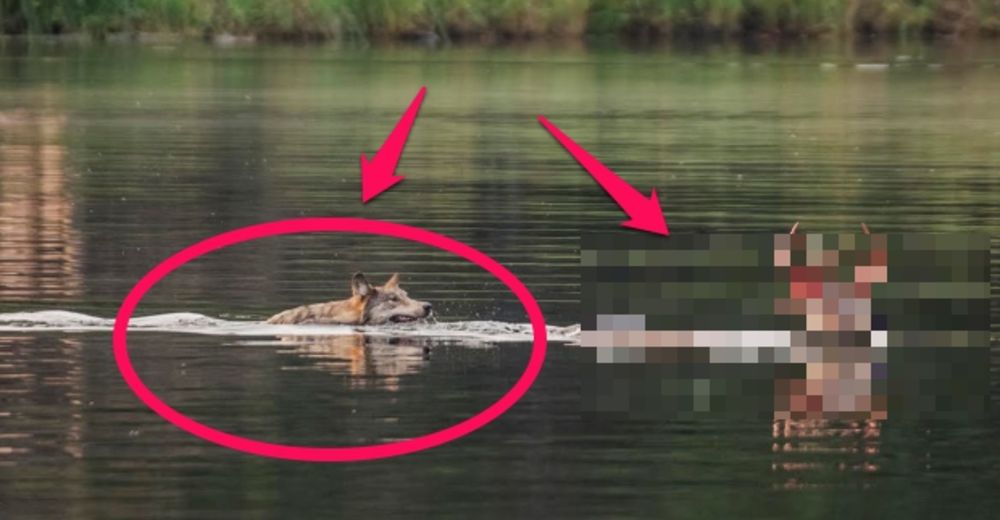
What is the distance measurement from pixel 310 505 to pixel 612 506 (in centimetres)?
140

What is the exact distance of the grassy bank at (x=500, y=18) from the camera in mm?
84875

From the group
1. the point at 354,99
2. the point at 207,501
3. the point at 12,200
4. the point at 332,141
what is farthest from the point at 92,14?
the point at 207,501

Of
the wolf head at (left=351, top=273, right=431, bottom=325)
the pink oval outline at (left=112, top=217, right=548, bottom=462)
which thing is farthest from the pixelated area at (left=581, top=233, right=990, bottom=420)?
the wolf head at (left=351, top=273, right=431, bottom=325)

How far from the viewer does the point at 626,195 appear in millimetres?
32406

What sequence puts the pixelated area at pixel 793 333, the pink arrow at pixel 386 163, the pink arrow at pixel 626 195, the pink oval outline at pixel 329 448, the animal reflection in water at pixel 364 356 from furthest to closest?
the pink arrow at pixel 386 163 → the pink arrow at pixel 626 195 → the animal reflection in water at pixel 364 356 → the pixelated area at pixel 793 333 → the pink oval outline at pixel 329 448

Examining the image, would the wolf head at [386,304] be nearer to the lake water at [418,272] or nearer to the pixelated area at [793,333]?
the lake water at [418,272]

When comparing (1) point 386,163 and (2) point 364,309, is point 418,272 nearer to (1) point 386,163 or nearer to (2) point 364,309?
(2) point 364,309

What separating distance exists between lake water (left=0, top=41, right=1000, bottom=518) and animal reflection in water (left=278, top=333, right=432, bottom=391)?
5cm

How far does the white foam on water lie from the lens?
66.7 feet

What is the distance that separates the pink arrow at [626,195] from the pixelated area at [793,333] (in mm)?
4796

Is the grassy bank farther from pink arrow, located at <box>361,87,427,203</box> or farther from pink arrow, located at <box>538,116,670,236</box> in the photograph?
pink arrow, located at <box>538,116,670,236</box>

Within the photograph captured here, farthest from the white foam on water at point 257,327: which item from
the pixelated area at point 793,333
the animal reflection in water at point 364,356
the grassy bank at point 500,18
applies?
the grassy bank at point 500,18

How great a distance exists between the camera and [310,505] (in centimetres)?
1400

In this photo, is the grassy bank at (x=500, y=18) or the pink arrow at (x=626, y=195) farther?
the grassy bank at (x=500, y=18)
